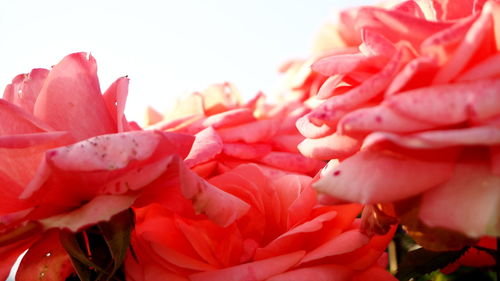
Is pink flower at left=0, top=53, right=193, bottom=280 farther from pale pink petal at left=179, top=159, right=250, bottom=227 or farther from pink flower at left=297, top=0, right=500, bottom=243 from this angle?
pink flower at left=297, top=0, right=500, bottom=243

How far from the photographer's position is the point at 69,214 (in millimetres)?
436

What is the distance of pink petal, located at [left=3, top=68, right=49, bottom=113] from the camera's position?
0.53m

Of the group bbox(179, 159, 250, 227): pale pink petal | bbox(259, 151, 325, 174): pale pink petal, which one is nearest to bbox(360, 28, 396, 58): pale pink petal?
bbox(179, 159, 250, 227): pale pink petal

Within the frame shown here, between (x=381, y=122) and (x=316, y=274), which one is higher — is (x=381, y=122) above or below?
above

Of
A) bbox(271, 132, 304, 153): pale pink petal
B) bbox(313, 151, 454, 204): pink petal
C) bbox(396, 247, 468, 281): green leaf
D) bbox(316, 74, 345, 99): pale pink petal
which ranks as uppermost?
bbox(316, 74, 345, 99): pale pink petal

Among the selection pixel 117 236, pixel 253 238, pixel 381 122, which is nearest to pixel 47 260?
pixel 117 236

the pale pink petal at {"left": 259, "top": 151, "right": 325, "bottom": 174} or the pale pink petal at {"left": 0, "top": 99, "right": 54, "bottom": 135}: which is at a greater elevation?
the pale pink petal at {"left": 0, "top": 99, "right": 54, "bottom": 135}

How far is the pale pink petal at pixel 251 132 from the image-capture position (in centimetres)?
67

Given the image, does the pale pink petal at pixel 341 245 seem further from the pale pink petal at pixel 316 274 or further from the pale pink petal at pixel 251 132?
the pale pink petal at pixel 251 132

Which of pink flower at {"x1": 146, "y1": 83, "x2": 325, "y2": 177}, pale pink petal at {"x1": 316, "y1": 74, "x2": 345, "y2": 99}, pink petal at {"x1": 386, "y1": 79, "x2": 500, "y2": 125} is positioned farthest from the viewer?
pink flower at {"x1": 146, "y1": 83, "x2": 325, "y2": 177}

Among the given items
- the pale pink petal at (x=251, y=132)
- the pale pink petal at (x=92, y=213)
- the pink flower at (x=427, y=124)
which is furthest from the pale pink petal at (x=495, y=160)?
the pale pink petal at (x=251, y=132)

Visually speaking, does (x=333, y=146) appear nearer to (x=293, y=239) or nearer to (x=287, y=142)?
(x=293, y=239)

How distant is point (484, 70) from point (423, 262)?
21 centimetres

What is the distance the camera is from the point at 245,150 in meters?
0.65
